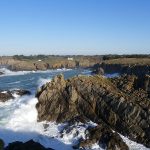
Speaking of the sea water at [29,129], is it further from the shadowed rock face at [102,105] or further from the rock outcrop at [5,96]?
the rock outcrop at [5,96]

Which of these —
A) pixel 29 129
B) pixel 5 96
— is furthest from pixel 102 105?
pixel 5 96

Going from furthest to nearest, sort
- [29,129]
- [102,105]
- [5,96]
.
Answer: [5,96] → [102,105] → [29,129]

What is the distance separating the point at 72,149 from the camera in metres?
28.7

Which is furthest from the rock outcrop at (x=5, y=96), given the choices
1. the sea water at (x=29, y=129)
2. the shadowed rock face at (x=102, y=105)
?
the shadowed rock face at (x=102, y=105)

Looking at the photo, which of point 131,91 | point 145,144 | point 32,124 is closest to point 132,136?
point 145,144

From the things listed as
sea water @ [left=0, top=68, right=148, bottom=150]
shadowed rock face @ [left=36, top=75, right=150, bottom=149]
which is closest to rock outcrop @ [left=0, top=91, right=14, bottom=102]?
sea water @ [left=0, top=68, right=148, bottom=150]

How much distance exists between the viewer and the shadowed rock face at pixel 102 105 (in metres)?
31.4

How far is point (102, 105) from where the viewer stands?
34656 millimetres

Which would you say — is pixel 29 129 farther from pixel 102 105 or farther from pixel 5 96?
pixel 5 96

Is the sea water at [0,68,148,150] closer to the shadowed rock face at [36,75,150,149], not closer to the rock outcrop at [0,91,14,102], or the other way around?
the shadowed rock face at [36,75,150,149]

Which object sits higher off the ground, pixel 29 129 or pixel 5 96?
pixel 5 96

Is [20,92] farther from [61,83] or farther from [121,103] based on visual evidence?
[121,103]

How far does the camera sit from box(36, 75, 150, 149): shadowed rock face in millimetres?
31438

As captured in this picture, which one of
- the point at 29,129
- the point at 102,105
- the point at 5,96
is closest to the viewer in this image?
the point at 29,129
